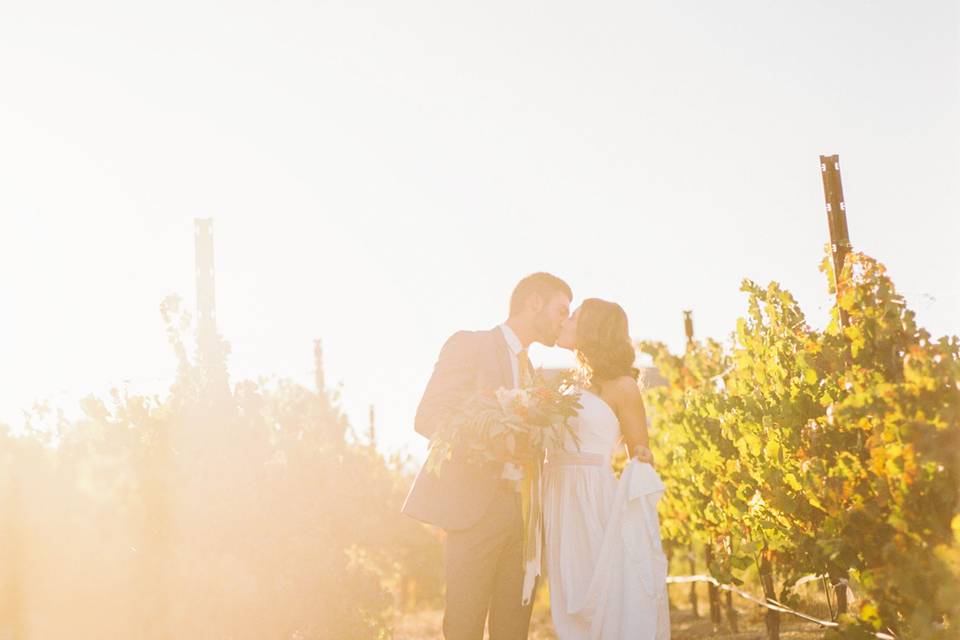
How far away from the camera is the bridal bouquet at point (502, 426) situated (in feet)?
19.4

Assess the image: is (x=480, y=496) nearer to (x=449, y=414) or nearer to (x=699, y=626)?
(x=449, y=414)

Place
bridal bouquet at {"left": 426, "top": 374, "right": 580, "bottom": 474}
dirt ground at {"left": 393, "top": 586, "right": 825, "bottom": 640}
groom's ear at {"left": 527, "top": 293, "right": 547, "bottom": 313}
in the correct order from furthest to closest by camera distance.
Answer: dirt ground at {"left": 393, "top": 586, "right": 825, "bottom": 640} < groom's ear at {"left": 527, "top": 293, "right": 547, "bottom": 313} < bridal bouquet at {"left": 426, "top": 374, "right": 580, "bottom": 474}

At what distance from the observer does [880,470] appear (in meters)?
6.13

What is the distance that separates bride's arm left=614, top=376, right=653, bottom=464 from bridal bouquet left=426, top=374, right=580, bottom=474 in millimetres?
478

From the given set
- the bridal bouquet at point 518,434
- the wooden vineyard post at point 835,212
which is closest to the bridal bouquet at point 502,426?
the bridal bouquet at point 518,434

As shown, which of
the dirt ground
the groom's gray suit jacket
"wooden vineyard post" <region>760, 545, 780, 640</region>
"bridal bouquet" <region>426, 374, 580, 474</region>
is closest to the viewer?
"bridal bouquet" <region>426, 374, 580, 474</region>

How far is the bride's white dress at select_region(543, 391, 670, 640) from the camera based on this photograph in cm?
638

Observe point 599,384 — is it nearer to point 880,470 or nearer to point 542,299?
point 542,299

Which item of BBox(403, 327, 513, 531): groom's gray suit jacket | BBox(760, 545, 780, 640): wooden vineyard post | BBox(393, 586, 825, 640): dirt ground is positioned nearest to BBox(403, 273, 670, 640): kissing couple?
BBox(403, 327, 513, 531): groom's gray suit jacket

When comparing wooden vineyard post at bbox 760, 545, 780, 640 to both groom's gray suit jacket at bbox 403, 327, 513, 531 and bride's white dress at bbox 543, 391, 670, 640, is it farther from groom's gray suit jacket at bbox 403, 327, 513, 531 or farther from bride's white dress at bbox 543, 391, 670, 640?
groom's gray suit jacket at bbox 403, 327, 513, 531

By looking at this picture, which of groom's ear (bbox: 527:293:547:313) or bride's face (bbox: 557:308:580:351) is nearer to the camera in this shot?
groom's ear (bbox: 527:293:547:313)

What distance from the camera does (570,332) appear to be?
674 cm

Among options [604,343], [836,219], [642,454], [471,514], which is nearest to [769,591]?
[836,219]

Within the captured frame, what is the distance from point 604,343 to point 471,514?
4.35 ft
